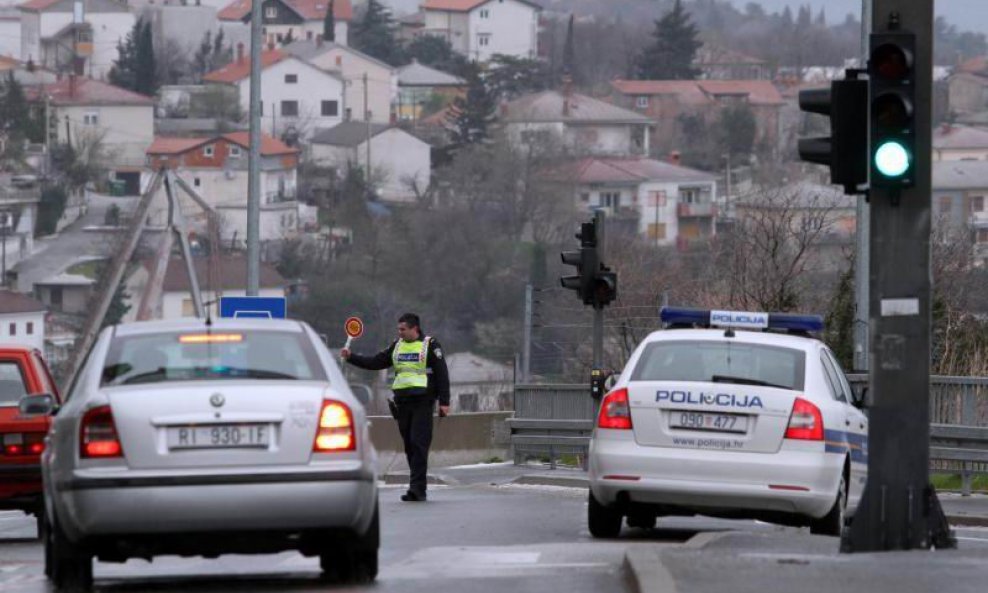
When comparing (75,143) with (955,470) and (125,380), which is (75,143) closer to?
(955,470)

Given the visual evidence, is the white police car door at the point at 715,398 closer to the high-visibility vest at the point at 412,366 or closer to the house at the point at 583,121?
the high-visibility vest at the point at 412,366

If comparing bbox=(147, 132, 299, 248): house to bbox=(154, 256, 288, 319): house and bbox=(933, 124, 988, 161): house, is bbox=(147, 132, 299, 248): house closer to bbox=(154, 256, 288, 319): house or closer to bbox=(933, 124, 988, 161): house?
bbox=(154, 256, 288, 319): house

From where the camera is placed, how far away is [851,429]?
15.2 metres

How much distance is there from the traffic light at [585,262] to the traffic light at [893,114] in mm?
11944

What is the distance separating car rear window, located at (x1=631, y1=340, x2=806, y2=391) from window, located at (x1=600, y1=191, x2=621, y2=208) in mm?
131155

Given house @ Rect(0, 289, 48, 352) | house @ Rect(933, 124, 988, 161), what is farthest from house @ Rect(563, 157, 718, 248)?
house @ Rect(0, 289, 48, 352)

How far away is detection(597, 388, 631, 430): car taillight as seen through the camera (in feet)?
48.1

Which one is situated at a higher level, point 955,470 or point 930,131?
point 930,131

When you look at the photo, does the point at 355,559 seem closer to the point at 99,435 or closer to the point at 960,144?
the point at 99,435

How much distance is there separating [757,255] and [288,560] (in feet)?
99.7

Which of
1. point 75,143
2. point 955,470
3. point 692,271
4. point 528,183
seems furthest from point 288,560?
point 75,143

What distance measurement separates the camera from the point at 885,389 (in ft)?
38.9

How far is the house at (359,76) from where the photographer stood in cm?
18888

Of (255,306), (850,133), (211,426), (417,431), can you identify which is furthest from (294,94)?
(211,426)
